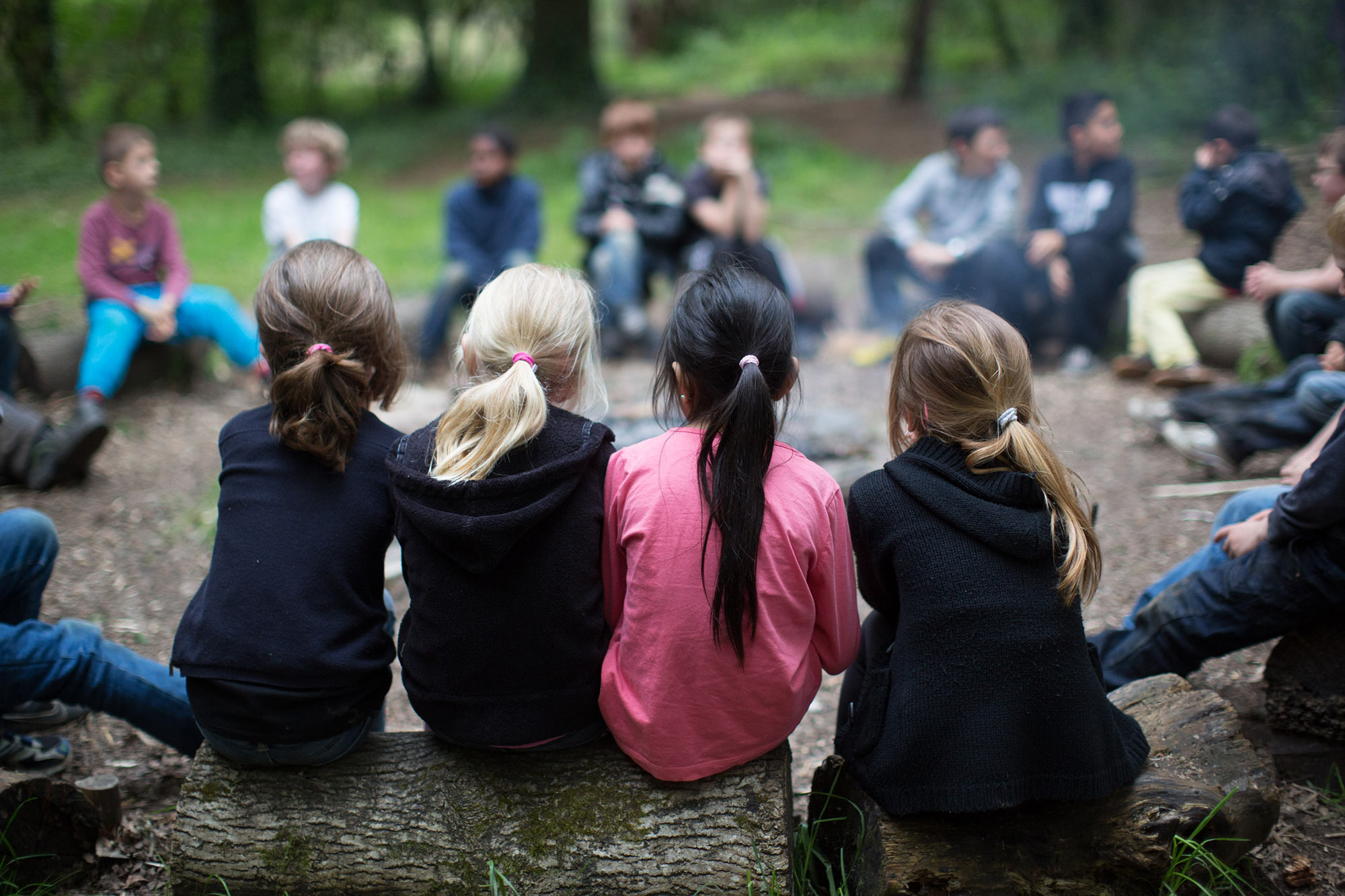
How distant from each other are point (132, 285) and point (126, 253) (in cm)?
16

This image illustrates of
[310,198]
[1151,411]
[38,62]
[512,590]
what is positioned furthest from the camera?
[38,62]

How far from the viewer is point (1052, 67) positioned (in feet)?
42.1

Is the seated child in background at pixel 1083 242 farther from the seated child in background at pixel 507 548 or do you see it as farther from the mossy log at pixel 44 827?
the mossy log at pixel 44 827

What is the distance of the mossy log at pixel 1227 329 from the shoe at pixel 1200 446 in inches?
40.6

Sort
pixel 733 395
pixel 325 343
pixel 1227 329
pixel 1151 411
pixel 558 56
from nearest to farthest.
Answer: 1. pixel 733 395
2. pixel 325 343
3. pixel 1151 411
4. pixel 1227 329
5. pixel 558 56

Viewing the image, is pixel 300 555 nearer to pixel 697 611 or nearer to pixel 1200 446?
pixel 697 611

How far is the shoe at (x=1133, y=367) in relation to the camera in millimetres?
5172

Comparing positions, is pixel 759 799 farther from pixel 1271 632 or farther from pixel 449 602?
pixel 1271 632

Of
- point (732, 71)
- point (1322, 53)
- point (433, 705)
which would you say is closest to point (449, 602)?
point (433, 705)

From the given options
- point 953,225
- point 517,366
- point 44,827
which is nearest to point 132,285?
point 44,827

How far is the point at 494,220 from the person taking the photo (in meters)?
6.28

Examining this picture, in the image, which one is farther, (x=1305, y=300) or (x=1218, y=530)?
(x=1305, y=300)

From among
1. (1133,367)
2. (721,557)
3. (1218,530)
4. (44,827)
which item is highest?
(721,557)

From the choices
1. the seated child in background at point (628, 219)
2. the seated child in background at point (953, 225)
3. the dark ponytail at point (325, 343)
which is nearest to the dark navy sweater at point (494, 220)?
the seated child in background at point (628, 219)
